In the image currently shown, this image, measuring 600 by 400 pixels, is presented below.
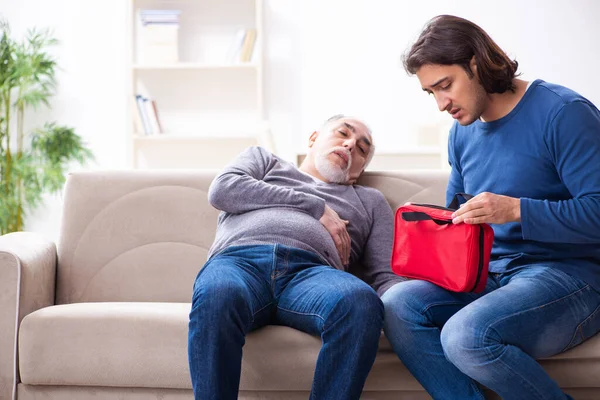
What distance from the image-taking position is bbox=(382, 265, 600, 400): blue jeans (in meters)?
1.45

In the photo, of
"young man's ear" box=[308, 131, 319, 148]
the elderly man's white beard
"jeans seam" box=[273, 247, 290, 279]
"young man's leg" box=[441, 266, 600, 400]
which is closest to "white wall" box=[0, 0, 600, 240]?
"young man's ear" box=[308, 131, 319, 148]

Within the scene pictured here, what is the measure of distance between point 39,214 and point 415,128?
2.61m

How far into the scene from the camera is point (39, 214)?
15.3 feet

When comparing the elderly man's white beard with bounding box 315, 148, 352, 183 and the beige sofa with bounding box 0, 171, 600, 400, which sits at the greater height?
the elderly man's white beard with bounding box 315, 148, 352, 183

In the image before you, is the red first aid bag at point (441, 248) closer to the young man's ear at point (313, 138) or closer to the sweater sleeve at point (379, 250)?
the sweater sleeve at point (379, 250)

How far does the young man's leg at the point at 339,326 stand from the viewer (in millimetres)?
1552

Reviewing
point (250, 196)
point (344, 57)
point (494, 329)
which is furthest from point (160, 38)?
point (494, 329)

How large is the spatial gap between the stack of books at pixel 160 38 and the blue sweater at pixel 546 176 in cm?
308

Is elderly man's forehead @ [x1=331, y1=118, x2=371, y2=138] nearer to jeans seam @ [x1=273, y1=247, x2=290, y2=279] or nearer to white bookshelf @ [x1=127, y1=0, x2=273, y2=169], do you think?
jeans seam @ [x1=273, y1=247, x2=290, y2=279]

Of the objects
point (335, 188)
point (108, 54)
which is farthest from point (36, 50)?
point (335, 188)

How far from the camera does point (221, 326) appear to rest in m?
1.55

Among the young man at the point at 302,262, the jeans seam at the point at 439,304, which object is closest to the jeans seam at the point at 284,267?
the young man at the point at 302,262

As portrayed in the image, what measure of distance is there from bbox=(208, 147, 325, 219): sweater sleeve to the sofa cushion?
13.9 inches

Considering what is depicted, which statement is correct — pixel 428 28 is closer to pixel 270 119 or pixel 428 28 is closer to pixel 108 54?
pixel 270 119
